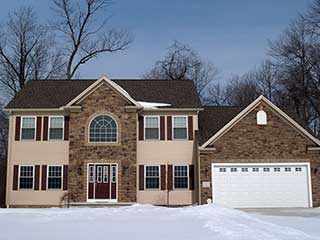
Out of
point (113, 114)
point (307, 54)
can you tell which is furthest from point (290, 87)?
point (113, 114)

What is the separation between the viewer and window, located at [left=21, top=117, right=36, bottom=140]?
26.7 meters

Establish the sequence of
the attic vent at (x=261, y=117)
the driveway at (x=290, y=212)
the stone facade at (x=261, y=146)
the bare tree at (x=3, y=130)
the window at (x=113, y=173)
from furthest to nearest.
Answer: the bare tree at (x=3, y=130) → the window at (x=113, y=173) → the attic vent at (x=261, y=117) → the stone facade at (x=261, y=146) → the driveway at (x=290, y=212)

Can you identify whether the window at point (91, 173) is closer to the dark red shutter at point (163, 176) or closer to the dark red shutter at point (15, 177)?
the dark red shutter at point (163, 176)

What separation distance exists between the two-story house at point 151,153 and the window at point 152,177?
57 mm

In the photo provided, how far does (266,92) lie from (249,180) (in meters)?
24.7

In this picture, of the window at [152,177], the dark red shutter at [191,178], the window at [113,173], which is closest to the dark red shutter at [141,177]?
the window at [152,177]

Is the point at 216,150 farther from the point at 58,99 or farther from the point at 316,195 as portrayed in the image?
the point at 58,99

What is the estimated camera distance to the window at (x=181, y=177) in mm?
26141

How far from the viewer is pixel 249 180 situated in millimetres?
24516

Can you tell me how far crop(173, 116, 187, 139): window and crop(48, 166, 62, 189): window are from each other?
22.3ft

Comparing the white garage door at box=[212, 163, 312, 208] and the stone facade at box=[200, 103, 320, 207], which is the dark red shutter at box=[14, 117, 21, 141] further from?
the white garage door at box=[212, 163, 312, 208]

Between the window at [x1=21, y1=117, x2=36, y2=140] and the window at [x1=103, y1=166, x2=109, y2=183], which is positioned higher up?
the window at [x1=21, y1=117, x2=36, y2=140]

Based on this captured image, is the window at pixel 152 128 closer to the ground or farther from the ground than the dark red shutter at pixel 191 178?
farther from the ground

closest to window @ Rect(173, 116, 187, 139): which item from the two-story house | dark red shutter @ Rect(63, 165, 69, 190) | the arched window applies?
the two-story house
